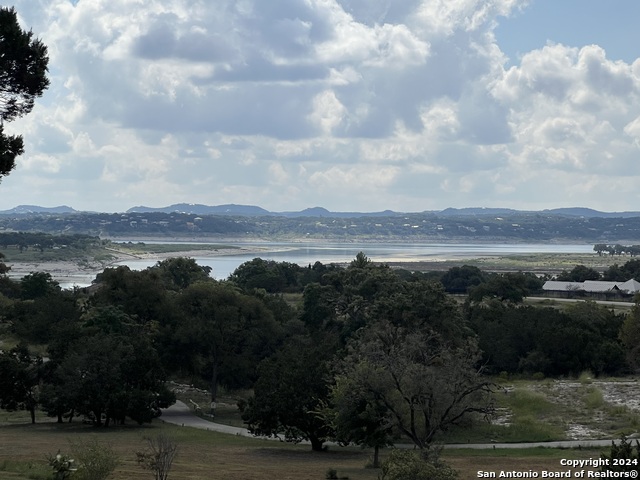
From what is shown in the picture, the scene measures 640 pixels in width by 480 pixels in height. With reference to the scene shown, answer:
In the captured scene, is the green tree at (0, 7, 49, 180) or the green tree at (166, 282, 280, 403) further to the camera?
the green tree at (166, 282, 280, 403)

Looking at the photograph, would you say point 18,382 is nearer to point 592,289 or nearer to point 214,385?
point 214,385

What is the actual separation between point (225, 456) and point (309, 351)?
886cm

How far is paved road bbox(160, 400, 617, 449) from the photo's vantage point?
108 feet

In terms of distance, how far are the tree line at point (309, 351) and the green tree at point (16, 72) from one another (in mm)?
13311

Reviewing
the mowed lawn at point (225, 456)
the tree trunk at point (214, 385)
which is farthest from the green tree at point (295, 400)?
the tree trunk at point (214, 385)

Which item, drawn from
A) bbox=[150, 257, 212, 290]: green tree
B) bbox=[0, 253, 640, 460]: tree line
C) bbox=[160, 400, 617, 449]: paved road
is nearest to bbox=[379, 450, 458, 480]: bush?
bbox=[0, 253, 640, 460]: tree line

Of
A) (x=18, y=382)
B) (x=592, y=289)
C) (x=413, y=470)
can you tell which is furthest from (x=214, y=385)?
(x=592, y=289)

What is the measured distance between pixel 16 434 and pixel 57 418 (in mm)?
8356

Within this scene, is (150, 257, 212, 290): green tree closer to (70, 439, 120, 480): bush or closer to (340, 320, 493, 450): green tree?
(340, 320, 493, 450): green tree

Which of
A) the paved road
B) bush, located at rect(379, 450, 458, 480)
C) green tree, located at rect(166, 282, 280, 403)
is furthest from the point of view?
green tree, located at rect(166, 282, 280, 403)

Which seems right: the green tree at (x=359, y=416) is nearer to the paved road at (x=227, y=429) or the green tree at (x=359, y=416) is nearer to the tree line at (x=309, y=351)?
the tree line at (x=309, y=351)

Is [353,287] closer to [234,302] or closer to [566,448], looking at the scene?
[234,302]

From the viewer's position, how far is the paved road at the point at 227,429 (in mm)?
32841

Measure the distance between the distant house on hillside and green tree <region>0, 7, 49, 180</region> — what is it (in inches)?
3190
